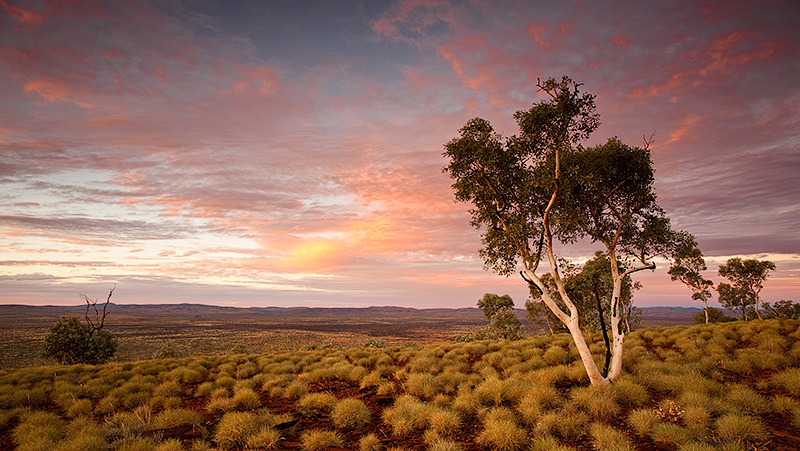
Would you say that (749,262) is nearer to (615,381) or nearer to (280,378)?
(615,381)

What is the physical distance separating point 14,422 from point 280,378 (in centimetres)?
989

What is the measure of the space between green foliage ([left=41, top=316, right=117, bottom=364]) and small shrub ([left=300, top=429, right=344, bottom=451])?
45.4 m

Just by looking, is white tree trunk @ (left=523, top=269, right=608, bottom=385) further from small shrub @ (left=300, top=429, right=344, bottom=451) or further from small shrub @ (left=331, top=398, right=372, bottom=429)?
small shrub @ (left=300, top=429, right=344, bottom=451)

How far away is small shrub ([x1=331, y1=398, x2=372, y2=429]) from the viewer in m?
11.5

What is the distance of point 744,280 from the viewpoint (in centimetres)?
5250

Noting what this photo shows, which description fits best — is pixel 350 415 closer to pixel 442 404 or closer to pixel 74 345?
pixel 442 404

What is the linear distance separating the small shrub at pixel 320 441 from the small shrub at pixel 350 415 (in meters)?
1.32

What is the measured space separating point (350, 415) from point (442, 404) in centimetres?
327

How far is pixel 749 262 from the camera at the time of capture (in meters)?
50.9

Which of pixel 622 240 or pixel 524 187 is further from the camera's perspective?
pixel 622 240

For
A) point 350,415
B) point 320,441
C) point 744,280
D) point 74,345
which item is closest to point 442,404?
point 350,415

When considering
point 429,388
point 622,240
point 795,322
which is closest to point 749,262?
point 795,322

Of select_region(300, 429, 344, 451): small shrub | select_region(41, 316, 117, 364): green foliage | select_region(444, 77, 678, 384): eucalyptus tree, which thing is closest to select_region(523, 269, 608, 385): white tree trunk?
select_region(444, 77, 678, 384): eucalyptus tree

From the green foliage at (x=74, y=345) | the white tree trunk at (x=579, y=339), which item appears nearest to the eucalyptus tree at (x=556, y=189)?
the white tree trunk at (x=579, y=339)
